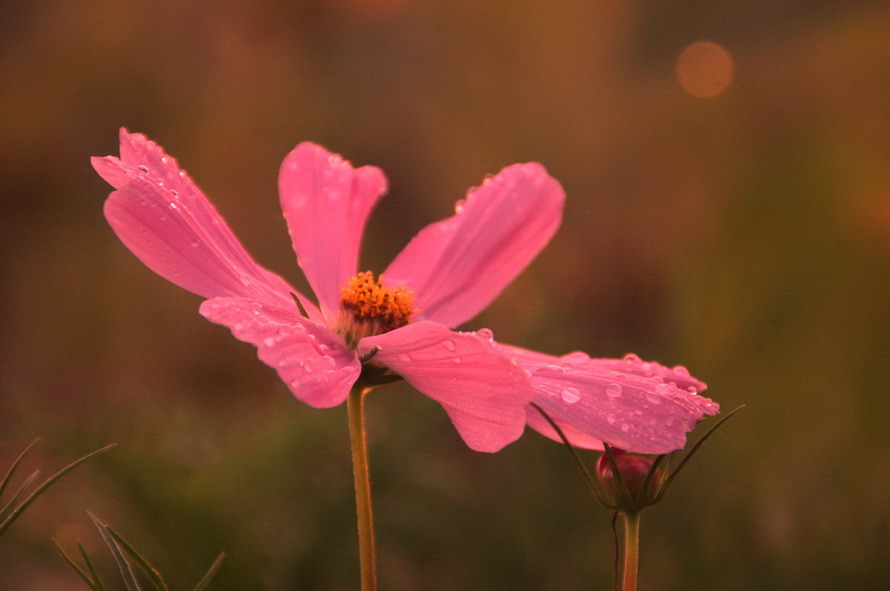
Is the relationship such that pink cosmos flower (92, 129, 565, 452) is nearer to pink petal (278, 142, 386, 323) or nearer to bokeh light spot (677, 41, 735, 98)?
pink petal (278, 142, 386, 323)

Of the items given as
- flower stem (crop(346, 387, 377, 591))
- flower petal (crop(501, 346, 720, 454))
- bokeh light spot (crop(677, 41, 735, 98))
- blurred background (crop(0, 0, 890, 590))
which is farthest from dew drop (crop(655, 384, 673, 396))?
bokeh light spot (crop(677, 41, 735, 98))

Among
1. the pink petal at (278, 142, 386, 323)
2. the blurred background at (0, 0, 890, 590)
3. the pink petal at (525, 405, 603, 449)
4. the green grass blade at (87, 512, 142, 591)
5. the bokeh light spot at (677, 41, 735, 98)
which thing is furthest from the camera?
the bokeh light spot at (677, 41, 735, 98)

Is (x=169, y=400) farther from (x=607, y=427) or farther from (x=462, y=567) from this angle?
(x=607, y=427)

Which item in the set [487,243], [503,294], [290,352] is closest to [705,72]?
[503,294]

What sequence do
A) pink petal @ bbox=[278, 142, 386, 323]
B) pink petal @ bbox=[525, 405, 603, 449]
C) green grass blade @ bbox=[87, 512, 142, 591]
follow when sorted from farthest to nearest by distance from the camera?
1. pink petal @ bbox=[278, 142, 386, 323]
2. pink petal @ bbox=[525, 405, 603, 449]
3. green grass blade @ bbox=[87, 512, 142, 591]

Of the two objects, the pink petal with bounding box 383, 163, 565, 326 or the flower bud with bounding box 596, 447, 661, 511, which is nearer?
the flower bud with bounding box 596, 447, 661, 511

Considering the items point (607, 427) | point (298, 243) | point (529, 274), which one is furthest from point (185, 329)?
point (607, 427)

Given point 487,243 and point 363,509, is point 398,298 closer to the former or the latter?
point 487,243
